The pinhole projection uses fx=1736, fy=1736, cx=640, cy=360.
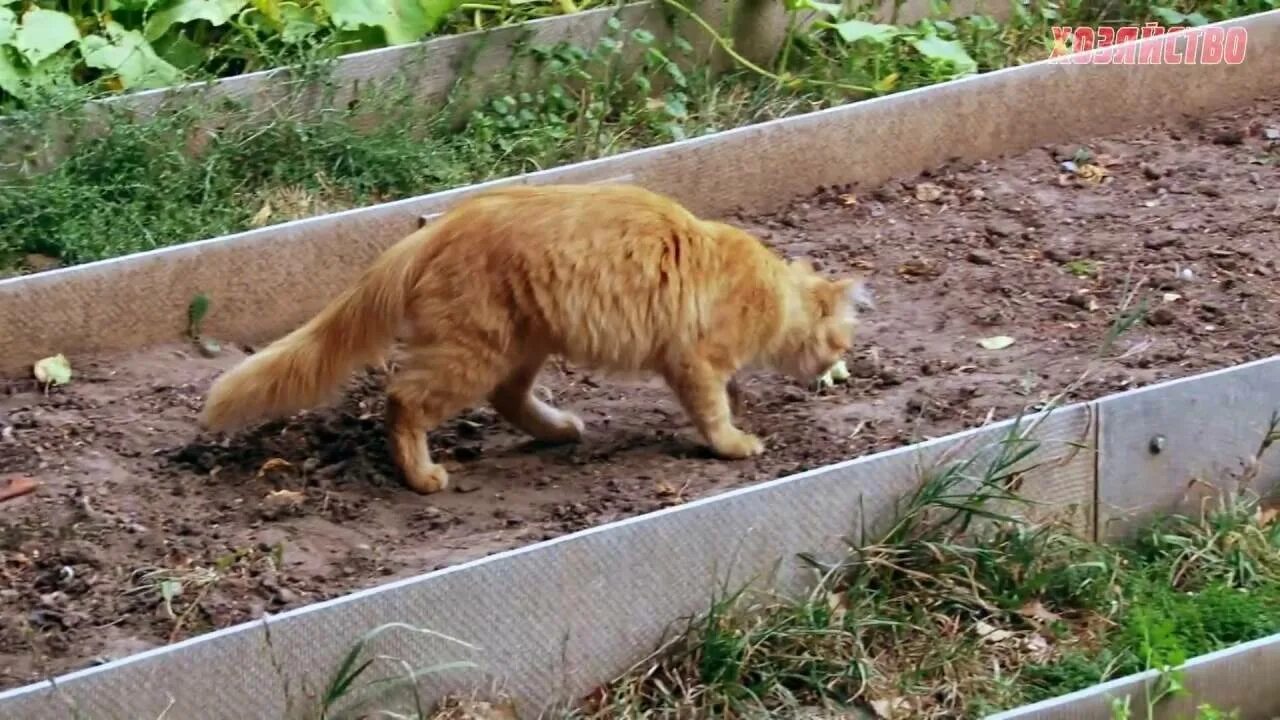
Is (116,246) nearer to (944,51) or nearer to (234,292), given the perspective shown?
(234,292)

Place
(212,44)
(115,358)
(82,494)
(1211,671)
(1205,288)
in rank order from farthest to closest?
(212,44) < (1205,288) < (115,358) < (82,494) < (1211,671)

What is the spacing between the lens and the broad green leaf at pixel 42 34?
732 cm

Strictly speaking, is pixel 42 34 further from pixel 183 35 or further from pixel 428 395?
pixel 428 395

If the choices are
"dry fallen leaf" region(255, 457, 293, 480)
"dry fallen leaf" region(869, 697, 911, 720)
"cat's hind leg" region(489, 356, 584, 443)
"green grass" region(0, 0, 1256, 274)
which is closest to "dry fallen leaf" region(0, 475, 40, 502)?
"dry fallen leaf" region(255, 457, 293, 480)

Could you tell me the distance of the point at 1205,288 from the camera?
648 centimetres

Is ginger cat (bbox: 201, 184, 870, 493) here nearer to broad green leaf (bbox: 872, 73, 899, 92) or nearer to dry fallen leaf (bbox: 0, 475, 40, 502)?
dry fallen leaf (bbox: 0, 475, 40, 502)

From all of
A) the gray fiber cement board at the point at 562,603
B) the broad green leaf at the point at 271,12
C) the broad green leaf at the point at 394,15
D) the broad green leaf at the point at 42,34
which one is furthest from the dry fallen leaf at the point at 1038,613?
the broad green leaf at the point at 42,34

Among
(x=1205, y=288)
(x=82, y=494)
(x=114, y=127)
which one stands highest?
(x=114, y=127)

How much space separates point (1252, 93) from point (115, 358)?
→ 5446 millimetres

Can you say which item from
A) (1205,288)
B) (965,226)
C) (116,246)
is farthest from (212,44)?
(1205,288)

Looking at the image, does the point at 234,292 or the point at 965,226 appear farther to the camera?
the point at 965,226

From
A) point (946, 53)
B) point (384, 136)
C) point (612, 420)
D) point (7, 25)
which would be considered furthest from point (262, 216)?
point (946, 53)

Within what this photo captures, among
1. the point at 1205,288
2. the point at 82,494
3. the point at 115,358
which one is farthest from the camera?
the point at 1205,288

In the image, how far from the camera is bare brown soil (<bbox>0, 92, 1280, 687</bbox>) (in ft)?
15.6
